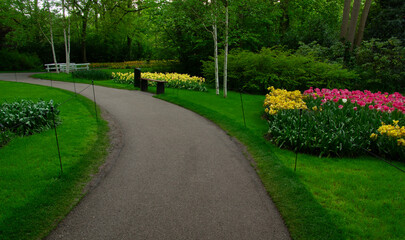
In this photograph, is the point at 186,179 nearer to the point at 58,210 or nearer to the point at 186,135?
the point at 58,210

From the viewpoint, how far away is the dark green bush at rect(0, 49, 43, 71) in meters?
25.8

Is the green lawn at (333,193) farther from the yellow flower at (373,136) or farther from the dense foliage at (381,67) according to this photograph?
the dense foliage at (381,67)

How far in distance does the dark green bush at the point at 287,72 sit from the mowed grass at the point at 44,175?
960 centimetres

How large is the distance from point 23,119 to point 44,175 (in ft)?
9.50

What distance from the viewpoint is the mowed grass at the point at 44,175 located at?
3.55 metres

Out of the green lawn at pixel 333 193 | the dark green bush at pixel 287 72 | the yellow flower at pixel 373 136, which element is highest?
the dark green bush at pixel 287 72

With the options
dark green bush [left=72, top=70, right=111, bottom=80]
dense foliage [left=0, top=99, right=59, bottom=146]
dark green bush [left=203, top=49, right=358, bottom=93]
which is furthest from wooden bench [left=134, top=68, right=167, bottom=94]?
dense foliage [left=0, top=99, right=59, bottom=146]

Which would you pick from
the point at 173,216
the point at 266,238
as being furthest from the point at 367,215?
the point at 173,216

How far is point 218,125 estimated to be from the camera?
8766 mm

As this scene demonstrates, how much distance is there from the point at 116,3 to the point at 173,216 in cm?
2974

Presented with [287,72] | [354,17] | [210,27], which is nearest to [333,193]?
[287,72]

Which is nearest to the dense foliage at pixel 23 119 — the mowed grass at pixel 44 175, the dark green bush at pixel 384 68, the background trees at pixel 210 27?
the mowed grass at pixel 44 175

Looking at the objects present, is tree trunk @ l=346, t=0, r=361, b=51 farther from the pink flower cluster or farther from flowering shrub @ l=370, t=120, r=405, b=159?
flowering shrub @ l=370, t=120, r=405, b=159

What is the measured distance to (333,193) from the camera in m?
4.38
